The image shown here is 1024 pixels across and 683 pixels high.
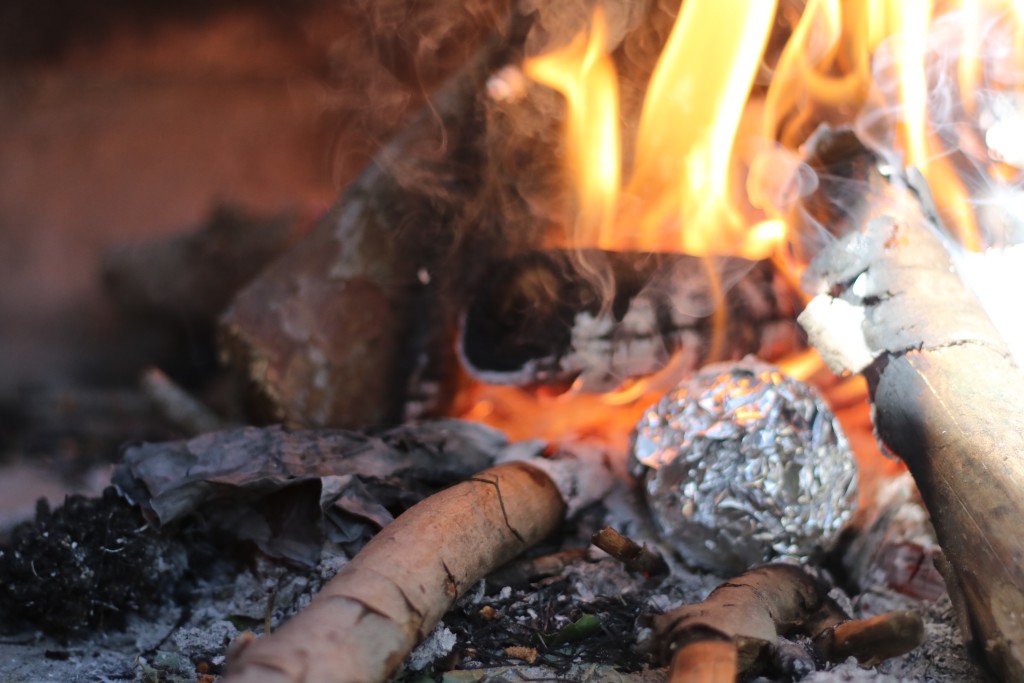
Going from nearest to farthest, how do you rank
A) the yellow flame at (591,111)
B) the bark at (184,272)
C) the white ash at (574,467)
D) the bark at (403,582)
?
the bark at (403,582) → the white ash at (574,467) → the yellow flame at (591,111) → the bark at (184,272)

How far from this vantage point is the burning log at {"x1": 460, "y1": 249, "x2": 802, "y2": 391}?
7.12 ft

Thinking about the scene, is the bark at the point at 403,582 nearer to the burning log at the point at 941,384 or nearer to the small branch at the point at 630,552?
the small branch at the point at 630,552

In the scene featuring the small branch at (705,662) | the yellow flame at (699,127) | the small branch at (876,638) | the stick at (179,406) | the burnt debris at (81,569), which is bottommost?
the stick at (179,406)

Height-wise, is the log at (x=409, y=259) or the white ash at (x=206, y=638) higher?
the log at (x=409, y=259)

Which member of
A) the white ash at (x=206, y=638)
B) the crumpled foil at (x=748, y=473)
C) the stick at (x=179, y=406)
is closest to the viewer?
the white ash at (x=206, y=638)

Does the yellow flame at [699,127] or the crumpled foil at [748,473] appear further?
the yellow flame at [699,127]

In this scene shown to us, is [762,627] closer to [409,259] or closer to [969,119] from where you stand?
[969,119]

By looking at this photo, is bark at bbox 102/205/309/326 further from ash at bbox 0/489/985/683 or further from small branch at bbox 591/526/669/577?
small branch at bbox 591/526/669/577

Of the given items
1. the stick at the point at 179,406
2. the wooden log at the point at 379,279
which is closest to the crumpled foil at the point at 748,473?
the wooden log at the point at 379,279

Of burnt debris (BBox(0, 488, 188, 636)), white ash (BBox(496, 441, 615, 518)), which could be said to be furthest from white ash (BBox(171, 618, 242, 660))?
white ash (BBox(496, 441, 615, 518))

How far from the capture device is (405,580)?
1.28m

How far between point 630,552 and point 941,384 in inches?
25.0

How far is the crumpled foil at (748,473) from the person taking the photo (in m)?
1.75

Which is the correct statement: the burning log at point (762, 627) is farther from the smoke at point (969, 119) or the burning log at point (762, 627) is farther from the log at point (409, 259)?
the log at point (409, 259)
